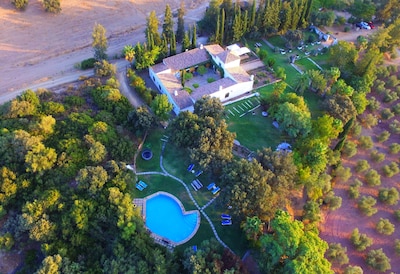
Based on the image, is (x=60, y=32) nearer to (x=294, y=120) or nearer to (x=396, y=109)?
(x=294, y=120)

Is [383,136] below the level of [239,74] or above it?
below

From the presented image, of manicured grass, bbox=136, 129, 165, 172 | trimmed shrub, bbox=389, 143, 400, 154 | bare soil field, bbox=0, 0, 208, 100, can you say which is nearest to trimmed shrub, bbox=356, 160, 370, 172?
trimmed shrub, bbox=389, 143, 400, 154

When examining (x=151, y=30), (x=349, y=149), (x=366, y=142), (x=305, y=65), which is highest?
(x=151, y=30)

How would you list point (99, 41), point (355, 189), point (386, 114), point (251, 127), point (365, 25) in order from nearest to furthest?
point (355, 189), point (251, 127), point (386, 114), point (99, 41), point (365, 25)

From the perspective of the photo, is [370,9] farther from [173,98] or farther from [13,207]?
[13,207]

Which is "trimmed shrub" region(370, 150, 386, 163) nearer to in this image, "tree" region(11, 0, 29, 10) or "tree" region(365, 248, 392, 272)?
"tree" region(365, 248, 392, 272)

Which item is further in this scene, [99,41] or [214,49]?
[214,49]

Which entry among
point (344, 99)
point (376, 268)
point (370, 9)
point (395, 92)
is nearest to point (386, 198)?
point (376, 268)

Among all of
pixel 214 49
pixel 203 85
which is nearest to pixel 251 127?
pixel 203 85
